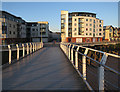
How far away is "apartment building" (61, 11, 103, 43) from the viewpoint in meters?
59.2

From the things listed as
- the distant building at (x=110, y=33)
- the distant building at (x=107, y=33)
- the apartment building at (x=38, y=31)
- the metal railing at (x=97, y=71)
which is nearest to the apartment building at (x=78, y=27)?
the apartment building at (x=38, y=31)

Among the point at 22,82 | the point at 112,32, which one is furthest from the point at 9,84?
the point at 112,32

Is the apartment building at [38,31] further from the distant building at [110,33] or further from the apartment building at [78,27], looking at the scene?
the distant building at [110,33]

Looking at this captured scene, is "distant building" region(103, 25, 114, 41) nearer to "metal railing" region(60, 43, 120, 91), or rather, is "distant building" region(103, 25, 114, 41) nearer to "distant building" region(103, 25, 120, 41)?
"distant building" region(103, 25, 120, 41)

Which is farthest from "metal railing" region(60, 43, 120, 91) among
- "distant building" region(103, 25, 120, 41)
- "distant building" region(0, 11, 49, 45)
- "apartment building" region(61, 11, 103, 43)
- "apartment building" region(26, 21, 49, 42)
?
"distant building" region(103, 25, 120, 41)

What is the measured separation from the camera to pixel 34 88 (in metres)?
3.55

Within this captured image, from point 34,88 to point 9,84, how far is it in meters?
0.87

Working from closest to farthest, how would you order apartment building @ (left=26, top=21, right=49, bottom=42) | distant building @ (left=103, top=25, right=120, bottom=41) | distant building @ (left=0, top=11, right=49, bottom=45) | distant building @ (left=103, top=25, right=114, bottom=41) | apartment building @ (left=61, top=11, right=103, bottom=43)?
distant building @ (left=0, top=11, right=49, bottom=45)
apartment building @ (left=61, top=11, right=103, bottom=43)
apartment building @ (left=26, top=21, right=49, bottom=42)
distant building @ (left=103, top=25, right=114, bottom=41)
distant building @ (left=103, top=25, right=120, bottom=41)

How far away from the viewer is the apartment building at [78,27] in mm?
59237

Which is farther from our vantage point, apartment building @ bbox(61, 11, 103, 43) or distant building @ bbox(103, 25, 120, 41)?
distant building @ bbox(103, 25, 120, 41)

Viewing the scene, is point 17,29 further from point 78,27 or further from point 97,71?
point 97,71

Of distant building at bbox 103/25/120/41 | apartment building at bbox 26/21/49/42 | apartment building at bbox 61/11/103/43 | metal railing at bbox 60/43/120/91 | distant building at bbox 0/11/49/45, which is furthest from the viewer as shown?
distant building at bbox 103/25/120/41

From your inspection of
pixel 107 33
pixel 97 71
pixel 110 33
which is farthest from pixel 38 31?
pixel 97 71

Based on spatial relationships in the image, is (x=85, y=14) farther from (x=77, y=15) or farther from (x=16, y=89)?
(x=16, y=89)
